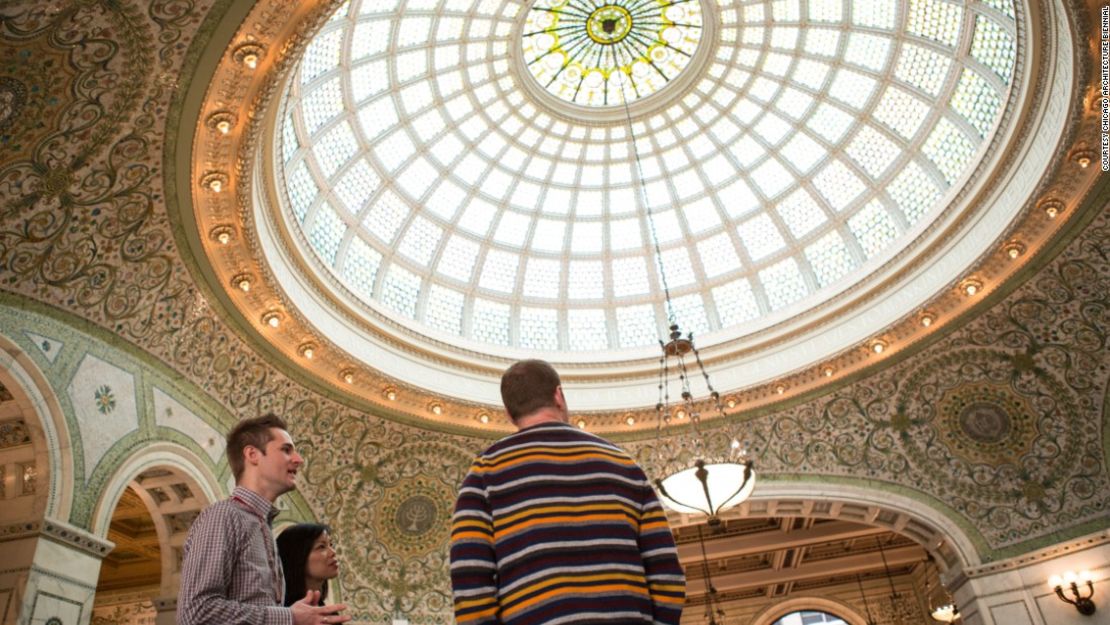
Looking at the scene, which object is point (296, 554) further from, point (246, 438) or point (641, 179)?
point (641, 179)

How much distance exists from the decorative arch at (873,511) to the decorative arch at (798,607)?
898cm

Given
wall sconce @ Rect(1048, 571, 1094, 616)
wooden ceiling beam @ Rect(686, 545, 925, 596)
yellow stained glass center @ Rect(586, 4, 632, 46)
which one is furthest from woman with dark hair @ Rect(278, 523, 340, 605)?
wooden ceiling beam @ Rect(686, 545, 925, 596)

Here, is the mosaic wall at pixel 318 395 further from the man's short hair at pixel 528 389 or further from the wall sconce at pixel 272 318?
the man's short hair at pixel 528 389

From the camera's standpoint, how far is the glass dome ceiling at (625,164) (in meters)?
13.3

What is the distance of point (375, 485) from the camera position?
14273 millimetres

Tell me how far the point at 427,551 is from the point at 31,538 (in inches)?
311

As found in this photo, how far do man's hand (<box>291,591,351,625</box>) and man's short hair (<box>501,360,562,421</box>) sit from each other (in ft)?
3.20

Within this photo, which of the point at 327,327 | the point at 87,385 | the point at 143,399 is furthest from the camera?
the point at 327,327

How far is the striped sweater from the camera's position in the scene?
2.44 metres

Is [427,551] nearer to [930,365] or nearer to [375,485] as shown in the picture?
[375,485]

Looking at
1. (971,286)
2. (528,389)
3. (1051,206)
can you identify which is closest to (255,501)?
(528,389)

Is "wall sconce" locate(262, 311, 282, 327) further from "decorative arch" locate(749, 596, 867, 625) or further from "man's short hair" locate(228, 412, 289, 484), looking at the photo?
"decorative arch" locate(749, 596, 867, 625)

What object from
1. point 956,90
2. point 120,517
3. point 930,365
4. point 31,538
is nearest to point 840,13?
point 956,90

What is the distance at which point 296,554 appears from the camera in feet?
11.0
